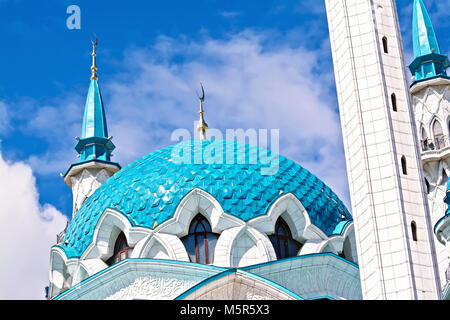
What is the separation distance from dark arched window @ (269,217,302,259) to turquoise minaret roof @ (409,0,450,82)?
529 centimetres

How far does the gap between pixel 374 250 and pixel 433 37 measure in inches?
395

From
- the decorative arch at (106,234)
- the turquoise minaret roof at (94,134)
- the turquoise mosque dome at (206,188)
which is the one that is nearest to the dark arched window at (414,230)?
the turquoise mosque dome at (206,188)

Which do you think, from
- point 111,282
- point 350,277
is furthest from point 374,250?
point 111,282

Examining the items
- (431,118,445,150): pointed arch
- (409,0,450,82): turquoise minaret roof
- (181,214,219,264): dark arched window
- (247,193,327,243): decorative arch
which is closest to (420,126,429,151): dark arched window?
(431,118,445,150): pointed arch

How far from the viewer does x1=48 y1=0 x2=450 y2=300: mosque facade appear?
13789 mm

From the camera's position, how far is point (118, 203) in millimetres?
19234

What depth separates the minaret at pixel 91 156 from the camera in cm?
2294

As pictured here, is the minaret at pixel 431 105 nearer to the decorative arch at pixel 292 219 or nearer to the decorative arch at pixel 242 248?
the decorative arch at pixel 292 219

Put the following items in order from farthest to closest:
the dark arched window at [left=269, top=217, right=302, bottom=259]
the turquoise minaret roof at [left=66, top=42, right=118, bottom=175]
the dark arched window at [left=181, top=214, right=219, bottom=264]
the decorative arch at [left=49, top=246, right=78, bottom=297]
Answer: the turquoise minaret roof at [left=66, top=42, right=118, bottom=175] → the decorative arch at [left=49, top=246, right=78, bottom=297] → the dark arched window at [left=269, top=217, right=302, bottom=259] → the dark arched window at [left=181, top=214, right=219, bottom=264]

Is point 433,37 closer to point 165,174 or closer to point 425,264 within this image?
point 165,174

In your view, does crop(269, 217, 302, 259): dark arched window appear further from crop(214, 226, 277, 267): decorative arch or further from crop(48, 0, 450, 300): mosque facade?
crop(214, 226, 277, 267): decorative arch

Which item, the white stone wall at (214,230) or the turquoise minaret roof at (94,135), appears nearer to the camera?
the white stone wall at (214,230)

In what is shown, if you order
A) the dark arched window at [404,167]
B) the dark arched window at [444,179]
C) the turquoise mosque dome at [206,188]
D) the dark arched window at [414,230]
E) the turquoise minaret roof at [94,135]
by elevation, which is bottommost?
the dark arched window at [414,230]

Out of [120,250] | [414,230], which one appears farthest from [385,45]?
[120,250]
